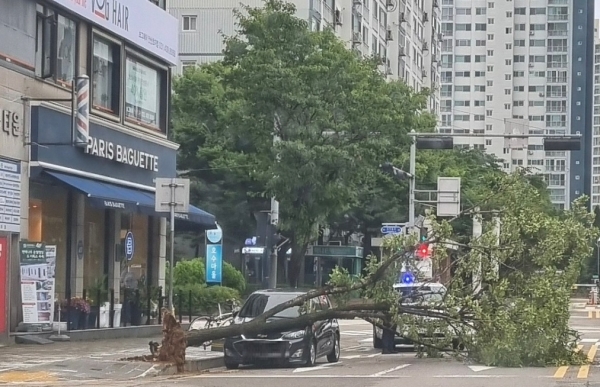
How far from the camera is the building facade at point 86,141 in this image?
24.0m

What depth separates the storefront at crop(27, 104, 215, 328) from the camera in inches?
999

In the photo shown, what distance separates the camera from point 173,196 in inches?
877

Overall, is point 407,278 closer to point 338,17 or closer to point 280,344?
point 280,344

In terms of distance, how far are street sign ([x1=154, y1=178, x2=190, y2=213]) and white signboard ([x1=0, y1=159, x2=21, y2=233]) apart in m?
3.54

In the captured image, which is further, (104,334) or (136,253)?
(136,253)

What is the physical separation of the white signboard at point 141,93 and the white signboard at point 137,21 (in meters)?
0.59

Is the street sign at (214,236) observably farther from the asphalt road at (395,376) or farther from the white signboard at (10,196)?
the white signboard at (10,196)

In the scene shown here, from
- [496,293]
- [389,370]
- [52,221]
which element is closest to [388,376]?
[389,370]

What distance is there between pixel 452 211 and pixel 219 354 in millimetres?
17336

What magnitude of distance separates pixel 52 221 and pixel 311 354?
8082mm

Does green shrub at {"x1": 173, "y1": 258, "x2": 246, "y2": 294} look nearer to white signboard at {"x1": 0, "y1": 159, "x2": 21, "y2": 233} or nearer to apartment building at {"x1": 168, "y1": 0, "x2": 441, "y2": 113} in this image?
apartment building at {"x1": 168, "y1": 0, "x2": 441, "y2": 113}

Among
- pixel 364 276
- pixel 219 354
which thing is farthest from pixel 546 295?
pixel 219 354

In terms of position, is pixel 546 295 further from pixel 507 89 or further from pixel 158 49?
pixel 507 89

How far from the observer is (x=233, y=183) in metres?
53.1
